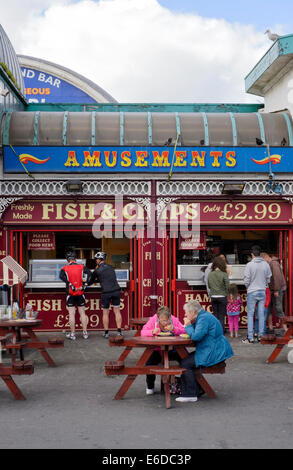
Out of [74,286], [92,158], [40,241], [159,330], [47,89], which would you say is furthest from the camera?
[47,89]

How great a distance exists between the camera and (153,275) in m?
11.7

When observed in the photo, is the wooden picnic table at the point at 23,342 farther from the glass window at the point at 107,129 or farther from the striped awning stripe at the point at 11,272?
the glass window at the point at 107,129

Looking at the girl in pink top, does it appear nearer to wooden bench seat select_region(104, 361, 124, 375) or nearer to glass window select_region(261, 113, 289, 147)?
wooden bench seat select_region(104, 361, 124, 375)

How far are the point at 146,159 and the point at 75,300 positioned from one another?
130 inches

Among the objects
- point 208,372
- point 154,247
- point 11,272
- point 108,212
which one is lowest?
point 208,372

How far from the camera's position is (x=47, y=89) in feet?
83.9

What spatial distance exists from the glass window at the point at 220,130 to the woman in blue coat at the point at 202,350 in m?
6.33

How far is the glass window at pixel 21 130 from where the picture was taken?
11.9 metres

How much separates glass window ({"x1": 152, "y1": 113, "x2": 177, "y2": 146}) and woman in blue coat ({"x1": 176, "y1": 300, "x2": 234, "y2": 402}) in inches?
243

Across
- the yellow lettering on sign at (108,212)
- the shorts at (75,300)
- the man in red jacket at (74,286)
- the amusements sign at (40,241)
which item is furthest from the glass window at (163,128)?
the shorts at (75,300)

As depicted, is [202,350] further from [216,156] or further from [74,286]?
[216,156]

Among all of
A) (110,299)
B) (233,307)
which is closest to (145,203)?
(110,299)
